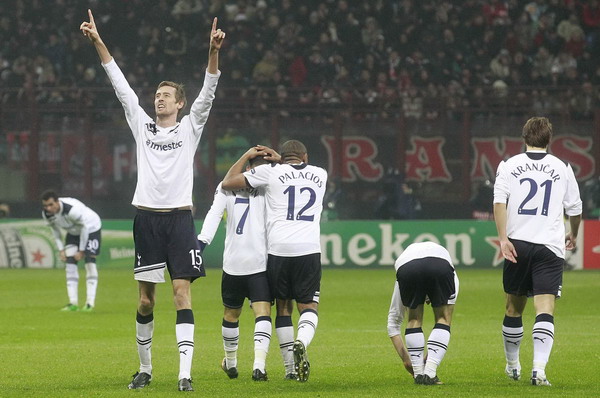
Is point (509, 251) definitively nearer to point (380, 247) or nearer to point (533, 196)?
point (533, 196)

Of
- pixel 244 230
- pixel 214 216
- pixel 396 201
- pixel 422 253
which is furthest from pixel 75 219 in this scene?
pixel 396 201

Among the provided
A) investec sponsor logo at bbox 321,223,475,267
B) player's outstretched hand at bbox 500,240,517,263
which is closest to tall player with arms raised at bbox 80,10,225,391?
player's outstretched hand at bbox 500,240,517,263

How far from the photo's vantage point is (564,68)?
2948cm

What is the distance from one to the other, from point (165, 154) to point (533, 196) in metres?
2.82

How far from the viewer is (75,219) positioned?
17.8m

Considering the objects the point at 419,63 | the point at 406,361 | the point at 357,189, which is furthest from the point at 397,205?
the point at 406,361

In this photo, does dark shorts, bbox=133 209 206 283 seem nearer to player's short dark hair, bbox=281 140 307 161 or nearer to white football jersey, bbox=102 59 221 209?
white football jersey, bbox=102 59 221 209

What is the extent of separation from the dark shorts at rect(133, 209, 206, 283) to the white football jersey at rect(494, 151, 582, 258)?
2358 mm

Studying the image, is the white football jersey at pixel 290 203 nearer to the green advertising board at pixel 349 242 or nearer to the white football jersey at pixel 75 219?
the white football jersey at pixel 75 219

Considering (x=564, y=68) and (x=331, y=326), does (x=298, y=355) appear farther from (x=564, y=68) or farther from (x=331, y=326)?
(x=564, y=68)

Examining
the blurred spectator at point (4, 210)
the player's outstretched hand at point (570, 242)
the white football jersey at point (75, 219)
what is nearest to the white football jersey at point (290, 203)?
the player's outstretched hand at point (570, 242)

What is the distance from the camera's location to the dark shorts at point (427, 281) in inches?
352

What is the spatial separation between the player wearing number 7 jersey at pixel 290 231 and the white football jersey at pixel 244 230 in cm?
17

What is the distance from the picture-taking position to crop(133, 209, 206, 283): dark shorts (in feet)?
28.2
